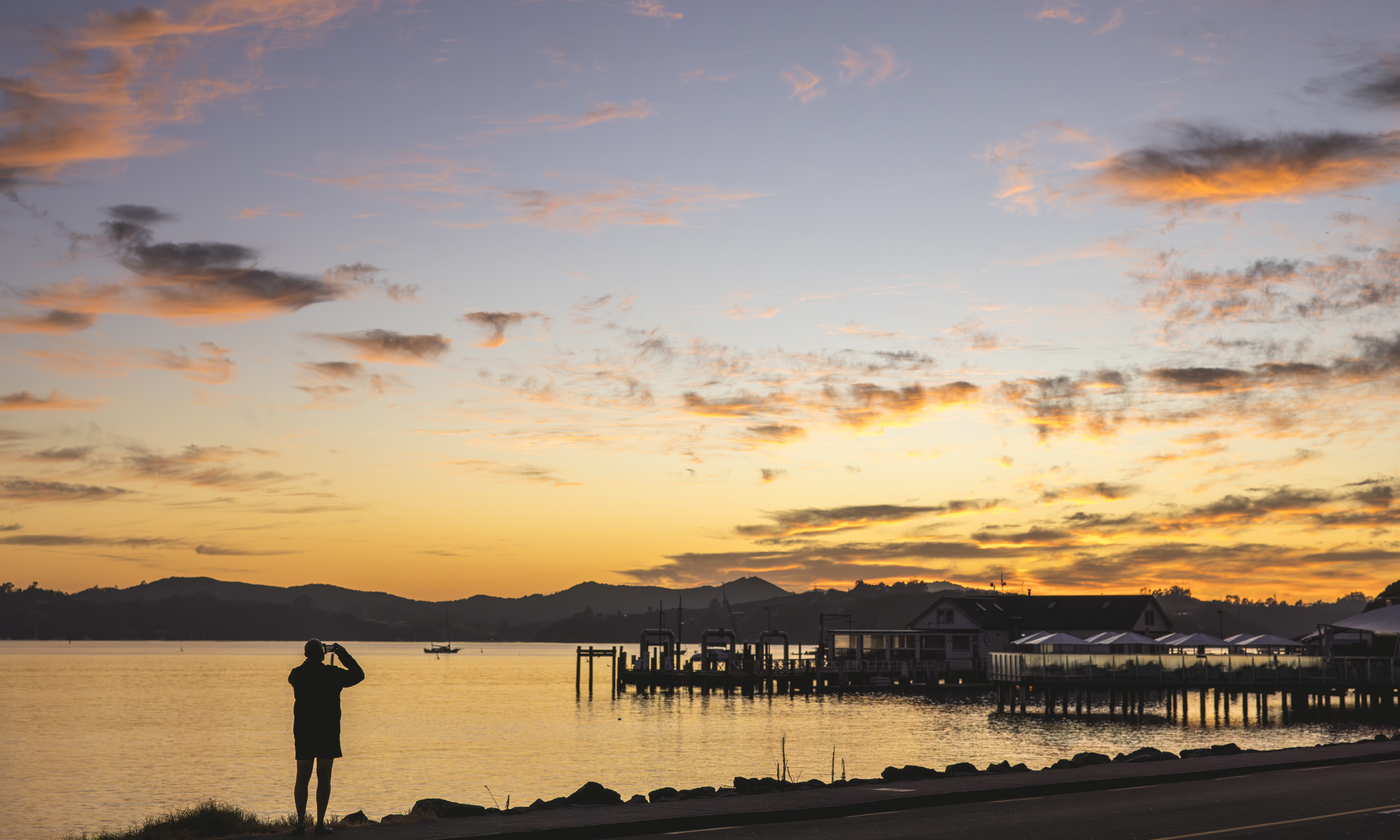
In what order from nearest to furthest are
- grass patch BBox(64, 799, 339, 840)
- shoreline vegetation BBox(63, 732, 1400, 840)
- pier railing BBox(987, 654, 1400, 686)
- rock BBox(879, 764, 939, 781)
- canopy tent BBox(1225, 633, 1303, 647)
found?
grass patch BBox(64, 799, 339, 840)
shoreline vegetation BBox(63, 732, 1400, 840)
rock BBox(879, 764, 939, 781)
pier railing BBox(987, 654, 1400, 686)
canopy tent BBox(1225, 633, 1303, 647)

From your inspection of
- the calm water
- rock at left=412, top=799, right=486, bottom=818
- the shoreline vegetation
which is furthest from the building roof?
rock at left=412, top=799, right=486, bottom=818

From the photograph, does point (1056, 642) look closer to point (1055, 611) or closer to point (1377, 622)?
point (1377, 622)

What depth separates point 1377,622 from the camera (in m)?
83.6

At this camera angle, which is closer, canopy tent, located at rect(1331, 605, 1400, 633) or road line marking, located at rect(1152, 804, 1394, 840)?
road line marking, located at rect(1152, 804, 1394, 840)

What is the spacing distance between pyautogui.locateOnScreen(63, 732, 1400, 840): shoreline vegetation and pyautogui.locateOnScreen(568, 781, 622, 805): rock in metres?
0.02

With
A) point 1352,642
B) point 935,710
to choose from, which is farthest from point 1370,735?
point 935,710

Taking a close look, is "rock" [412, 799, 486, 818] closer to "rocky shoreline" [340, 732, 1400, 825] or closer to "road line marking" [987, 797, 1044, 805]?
"rocky shoreline" [340, 732, 1400, 825]

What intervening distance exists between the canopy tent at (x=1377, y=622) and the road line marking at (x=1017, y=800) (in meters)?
72.8

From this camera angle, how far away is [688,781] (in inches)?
1924

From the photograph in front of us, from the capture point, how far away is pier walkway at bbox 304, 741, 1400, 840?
52.1 feet

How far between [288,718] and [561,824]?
8450cm

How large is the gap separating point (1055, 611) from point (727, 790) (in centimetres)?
10028

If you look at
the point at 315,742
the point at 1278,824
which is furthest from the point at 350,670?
the point at 1278,824

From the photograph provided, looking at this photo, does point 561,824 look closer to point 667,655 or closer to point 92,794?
point 92,794
